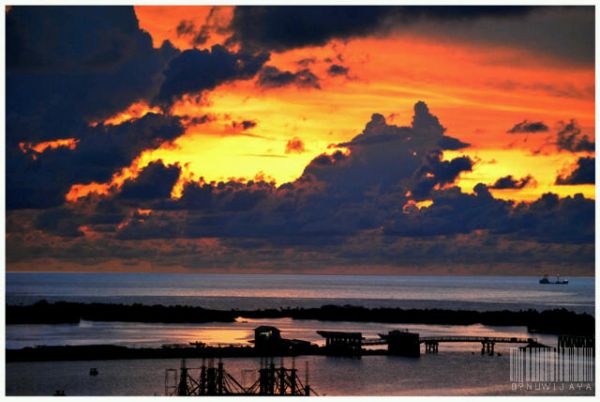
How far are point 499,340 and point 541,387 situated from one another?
70.4 ft

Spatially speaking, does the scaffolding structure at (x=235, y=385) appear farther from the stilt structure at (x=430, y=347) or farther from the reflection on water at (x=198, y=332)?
the reflection on water at (x=198, y=332)

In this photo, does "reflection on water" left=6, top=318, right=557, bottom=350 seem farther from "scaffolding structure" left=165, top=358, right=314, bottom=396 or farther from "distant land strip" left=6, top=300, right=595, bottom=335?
"scaffolding structure" left=165, top=358, right=314, bottom=396

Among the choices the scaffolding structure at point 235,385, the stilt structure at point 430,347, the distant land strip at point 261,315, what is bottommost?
the scaffolding structure at point 235,385

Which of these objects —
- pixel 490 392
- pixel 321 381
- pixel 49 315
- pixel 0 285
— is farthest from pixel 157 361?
pixel 49 315

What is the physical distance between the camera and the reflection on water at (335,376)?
2045 inches

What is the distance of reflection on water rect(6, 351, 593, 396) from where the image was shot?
5194 centimetres

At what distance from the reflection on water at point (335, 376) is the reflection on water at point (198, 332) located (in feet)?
40.3

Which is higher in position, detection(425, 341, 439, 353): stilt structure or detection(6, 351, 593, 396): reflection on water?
detection(425, 341, 439, 353): stilt structure

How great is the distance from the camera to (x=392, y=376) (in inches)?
2322

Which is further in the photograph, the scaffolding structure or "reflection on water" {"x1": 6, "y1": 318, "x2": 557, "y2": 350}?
"reflection on water" {"x1": 6, "y1": 318, "x2": 557, "y2": 350}

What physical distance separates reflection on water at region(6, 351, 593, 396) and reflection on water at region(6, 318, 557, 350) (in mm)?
12276

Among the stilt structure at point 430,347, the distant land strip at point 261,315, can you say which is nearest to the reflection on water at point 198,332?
the distant land strip at point 261,315

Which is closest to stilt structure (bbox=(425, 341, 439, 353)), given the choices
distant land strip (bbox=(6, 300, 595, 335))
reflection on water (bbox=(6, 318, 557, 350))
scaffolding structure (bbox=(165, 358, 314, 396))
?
reflection on water (bbox=(6, 318, 557, 350))

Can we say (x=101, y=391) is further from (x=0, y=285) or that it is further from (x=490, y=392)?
(x=490, y=392)
